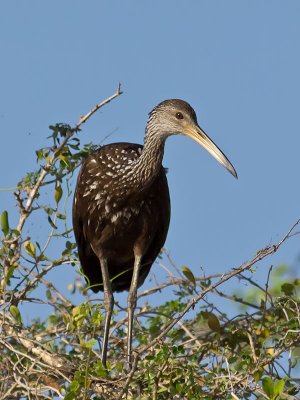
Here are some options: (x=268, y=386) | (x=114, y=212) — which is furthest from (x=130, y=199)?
(x=268, y=386)

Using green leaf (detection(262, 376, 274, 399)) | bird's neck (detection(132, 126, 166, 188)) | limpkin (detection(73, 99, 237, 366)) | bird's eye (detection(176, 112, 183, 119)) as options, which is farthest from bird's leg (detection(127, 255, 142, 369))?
green leaf (detection(262, 376, 274, 399))

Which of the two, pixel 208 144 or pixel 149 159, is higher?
pixel 149 159

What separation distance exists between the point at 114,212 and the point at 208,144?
71 cm

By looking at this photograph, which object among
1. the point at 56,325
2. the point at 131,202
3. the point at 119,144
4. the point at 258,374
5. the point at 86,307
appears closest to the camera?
the point at 258,374

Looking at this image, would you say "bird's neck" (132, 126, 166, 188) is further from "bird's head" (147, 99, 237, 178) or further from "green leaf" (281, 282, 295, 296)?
"green leaf" (281, 282, 295, 296)

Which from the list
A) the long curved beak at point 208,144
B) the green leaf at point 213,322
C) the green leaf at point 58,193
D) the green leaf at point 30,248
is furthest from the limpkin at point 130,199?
the green leaf at point 213,322

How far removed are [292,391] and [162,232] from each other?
201cm

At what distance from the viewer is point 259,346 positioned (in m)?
5.95

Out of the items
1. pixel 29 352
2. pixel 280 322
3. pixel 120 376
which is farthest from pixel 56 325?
pixel 280 322

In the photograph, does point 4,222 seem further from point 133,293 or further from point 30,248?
point 133,293

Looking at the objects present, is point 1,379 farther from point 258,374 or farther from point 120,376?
point 258,374

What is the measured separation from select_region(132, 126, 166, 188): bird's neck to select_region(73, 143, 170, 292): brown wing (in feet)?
0.19

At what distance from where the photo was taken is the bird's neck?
23.0 ft

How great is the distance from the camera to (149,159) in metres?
7.05
